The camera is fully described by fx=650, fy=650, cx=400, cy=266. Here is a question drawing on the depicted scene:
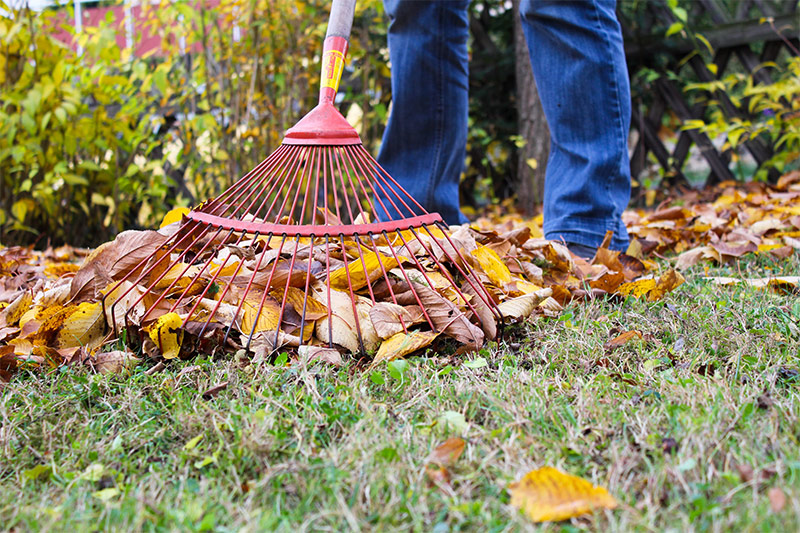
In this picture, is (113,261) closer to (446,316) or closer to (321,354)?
(321,354)

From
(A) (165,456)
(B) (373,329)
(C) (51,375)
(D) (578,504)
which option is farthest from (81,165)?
(D) (578,504)

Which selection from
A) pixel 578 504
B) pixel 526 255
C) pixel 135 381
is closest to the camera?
pixel 578 504

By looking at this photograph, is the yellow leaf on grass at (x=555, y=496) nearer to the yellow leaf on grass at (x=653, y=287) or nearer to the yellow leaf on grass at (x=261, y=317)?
the yellow leaf on grass at (x=261, y=317)

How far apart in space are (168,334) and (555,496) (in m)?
0.87

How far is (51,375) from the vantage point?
1.30m

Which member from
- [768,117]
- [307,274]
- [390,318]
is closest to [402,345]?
[390,318]

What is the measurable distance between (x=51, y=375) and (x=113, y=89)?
8.02ft

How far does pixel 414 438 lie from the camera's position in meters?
0.98

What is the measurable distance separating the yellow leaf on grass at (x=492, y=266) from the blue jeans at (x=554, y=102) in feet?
1.65

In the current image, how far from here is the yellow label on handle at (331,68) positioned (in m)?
1.60

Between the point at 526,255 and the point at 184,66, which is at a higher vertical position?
the point at 184,66

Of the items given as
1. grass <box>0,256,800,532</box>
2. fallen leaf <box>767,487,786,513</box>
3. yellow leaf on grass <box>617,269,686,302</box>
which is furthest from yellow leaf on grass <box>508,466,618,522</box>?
yellow leaf on grass <box>617,269,686,302</box>

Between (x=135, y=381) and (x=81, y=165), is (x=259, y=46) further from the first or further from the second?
(x=135, y=381)

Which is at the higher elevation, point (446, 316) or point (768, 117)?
point (768, 117)
